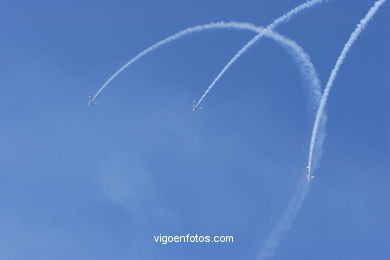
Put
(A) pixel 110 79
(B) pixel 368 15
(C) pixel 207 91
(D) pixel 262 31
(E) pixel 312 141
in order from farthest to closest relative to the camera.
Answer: (A) pixel 110 79, (C) pixel 207 91, (D) pixel 262 31, (E) pixel 312 141, (B) pixel 368 15

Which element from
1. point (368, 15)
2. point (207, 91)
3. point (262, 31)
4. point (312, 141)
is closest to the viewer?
point (368, 15)

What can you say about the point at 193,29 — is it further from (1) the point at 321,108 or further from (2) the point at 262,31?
(1) the point at 321,108

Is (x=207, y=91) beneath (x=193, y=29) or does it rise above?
beneath

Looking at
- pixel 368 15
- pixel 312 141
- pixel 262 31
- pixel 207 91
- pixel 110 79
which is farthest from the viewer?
pixel 110 79

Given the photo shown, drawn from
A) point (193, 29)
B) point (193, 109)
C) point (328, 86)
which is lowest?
point (328, 86)

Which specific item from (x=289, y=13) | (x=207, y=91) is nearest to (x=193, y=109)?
(x=207, y=91)

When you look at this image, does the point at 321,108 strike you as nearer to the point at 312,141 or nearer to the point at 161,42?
the point at 312,141

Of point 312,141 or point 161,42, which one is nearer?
point 312,141

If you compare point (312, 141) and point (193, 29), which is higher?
point (193, 29)

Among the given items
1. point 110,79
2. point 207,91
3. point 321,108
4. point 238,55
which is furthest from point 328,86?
point 110,79
